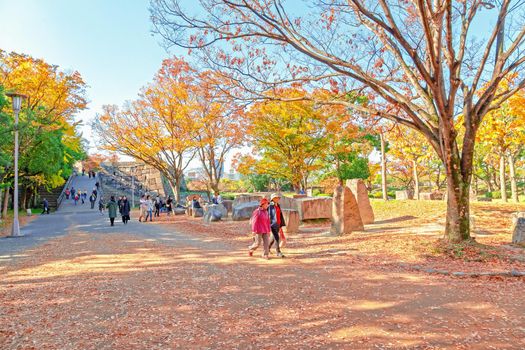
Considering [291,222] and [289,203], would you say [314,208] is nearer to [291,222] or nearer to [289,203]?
[289,203]

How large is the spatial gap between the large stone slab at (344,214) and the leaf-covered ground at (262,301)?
2.53m

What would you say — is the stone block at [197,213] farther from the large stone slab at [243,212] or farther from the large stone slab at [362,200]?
the large stone slab at [362,200]

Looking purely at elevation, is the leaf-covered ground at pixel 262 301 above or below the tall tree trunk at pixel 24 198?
below

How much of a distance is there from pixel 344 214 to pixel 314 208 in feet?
13.0

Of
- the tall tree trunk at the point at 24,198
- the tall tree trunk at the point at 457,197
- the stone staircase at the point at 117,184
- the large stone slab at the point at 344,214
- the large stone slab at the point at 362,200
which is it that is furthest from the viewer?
Answer: the stone staircase at the point at 117,184

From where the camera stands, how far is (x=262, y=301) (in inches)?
196

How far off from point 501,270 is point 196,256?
21.1 ft

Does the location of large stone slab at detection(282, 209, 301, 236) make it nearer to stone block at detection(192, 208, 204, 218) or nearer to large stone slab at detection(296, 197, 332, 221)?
large stone slab at detection(296, 197, 332, 221)

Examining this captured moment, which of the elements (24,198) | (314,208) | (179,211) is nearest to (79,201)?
(24,198)

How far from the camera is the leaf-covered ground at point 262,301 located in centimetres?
373

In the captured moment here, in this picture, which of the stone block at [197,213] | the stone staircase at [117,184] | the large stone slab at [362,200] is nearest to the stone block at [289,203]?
the large stone slab at [362,200]

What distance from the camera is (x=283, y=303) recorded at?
16.0ft

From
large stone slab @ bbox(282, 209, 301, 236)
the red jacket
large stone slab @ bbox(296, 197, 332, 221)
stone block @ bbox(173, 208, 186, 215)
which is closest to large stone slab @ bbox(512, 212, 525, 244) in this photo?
the red jacket

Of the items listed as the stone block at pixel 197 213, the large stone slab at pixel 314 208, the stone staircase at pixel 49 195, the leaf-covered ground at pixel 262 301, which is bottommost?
the leaf-covered ground at pixel 262 301
